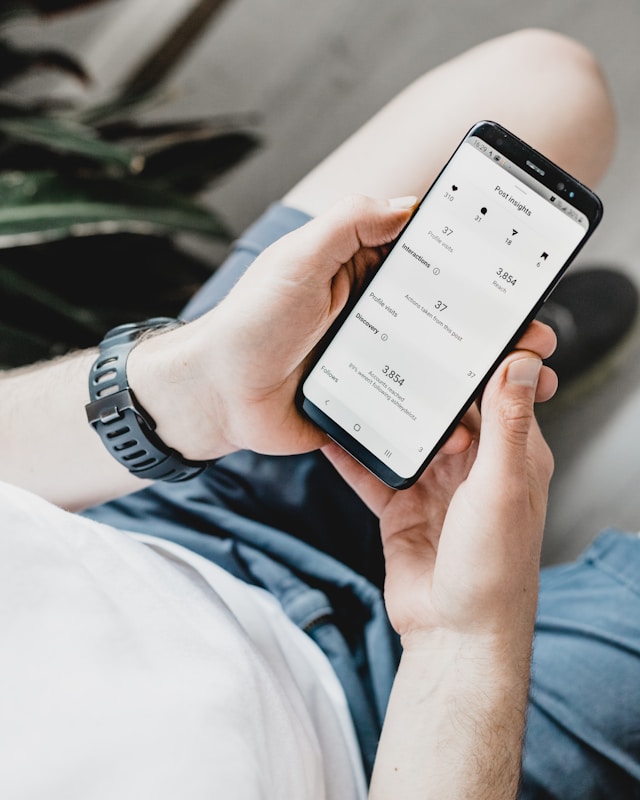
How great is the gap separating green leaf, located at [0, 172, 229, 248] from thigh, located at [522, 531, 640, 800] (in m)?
0.56

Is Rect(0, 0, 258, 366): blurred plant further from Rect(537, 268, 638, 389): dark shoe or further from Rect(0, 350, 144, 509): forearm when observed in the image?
Rect(537, 268, 638, 389): dark shoe

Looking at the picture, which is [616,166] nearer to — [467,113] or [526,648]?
[467,113]

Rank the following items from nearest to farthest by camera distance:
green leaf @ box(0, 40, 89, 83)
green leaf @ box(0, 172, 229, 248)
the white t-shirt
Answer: the white t-shirt < green leaf @ box(0, 172, 229, 248) < green leaf @ box(0, 40, 89, 83)

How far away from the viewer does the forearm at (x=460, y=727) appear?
466 millimetres

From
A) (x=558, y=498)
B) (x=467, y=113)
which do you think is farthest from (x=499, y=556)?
(x=558, y=498)

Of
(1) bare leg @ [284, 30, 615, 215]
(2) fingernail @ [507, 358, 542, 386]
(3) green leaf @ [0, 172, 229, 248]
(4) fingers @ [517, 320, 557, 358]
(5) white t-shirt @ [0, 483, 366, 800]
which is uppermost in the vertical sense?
(1) bare leg @ [284, 30, 615, 215]

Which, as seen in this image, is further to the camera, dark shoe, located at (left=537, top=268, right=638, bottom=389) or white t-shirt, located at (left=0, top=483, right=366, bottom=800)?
dark shoe, located at (left=537, top=268, right=638, bottom=389)

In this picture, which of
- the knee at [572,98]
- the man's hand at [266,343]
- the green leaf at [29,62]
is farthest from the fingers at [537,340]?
the green leaf at [29,62]

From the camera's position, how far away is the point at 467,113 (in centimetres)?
62

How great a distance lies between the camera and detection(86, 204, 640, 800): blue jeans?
569 mm

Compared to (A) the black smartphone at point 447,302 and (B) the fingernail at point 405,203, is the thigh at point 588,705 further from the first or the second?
(B) the fingernail at point 405,203

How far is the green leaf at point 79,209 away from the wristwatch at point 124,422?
191mm

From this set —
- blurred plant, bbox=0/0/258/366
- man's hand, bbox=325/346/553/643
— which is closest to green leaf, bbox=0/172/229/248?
blurred plant, bbox=0/0/258/366

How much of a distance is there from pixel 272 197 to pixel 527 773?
912 millimetres
